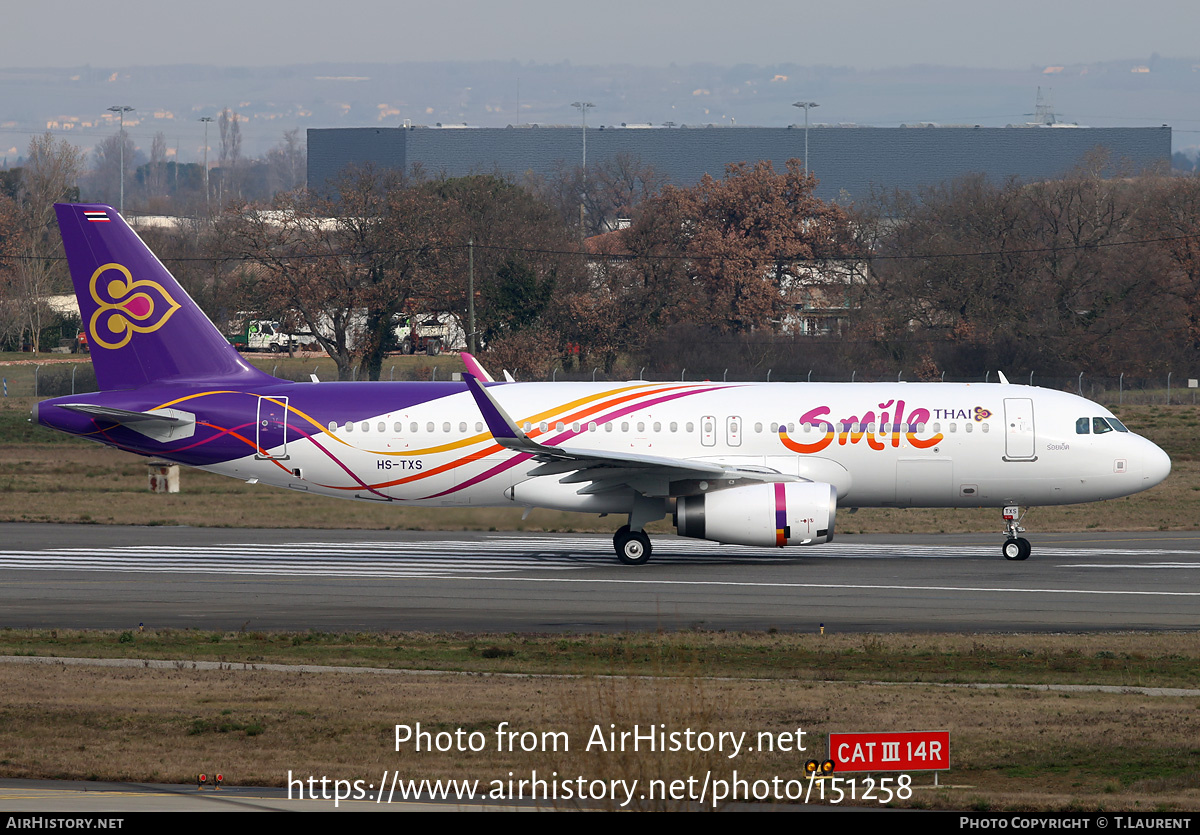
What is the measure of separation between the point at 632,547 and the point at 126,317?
512 inches

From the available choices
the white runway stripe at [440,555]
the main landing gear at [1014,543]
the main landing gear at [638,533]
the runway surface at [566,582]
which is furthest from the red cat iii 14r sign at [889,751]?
the main landing gear at [1014,543]

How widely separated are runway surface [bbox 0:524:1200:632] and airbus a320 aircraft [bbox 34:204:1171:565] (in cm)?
168

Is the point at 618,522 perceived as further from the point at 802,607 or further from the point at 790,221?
the point at 790,221

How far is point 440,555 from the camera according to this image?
31953 millimetres

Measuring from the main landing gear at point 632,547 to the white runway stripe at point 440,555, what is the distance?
0.37 meters

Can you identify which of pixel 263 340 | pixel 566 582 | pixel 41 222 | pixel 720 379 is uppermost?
pixel 41 222

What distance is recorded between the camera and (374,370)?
76.7 m

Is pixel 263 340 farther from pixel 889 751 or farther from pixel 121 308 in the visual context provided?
pixel 889 751

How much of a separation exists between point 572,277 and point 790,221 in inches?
600

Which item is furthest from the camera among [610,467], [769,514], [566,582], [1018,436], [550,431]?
[1018,436]

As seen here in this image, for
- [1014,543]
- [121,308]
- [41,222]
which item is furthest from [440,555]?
[41,222]

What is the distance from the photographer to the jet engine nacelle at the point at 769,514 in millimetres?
28922

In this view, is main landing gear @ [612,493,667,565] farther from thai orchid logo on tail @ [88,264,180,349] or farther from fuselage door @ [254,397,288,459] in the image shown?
thai orchid logo on tail @ [88,264,180,349]
